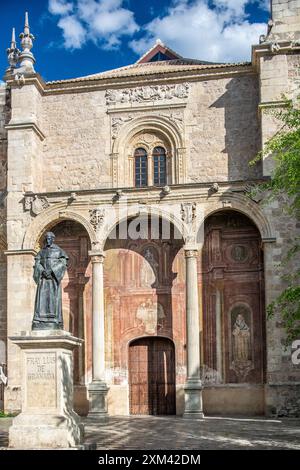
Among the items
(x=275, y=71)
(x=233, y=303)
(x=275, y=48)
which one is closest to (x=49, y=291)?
(x=233, y=303)

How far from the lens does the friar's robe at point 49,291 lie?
13438 mm

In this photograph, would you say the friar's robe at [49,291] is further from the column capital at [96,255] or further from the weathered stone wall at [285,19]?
the weathered stone wall at [285,19]

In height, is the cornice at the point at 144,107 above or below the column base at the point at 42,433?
above

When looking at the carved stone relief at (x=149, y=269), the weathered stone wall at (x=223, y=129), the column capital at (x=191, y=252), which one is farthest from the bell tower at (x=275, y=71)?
the carved stone relief at (x=149, y=269)

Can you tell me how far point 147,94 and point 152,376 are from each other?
9.02 metres

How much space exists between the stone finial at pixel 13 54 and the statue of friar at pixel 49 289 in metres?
13.5

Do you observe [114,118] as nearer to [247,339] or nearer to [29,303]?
[29,303]

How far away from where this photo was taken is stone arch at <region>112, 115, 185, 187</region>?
24.5 m

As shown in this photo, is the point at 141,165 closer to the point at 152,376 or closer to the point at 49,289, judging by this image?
the point at 152,376

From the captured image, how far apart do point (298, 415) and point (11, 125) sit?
12394 millimetres

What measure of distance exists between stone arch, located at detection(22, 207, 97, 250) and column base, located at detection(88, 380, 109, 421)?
4388 millimetres

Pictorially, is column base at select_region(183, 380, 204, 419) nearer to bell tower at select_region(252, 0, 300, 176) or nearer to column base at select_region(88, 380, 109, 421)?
column base at select_region(88, 380, 109, 421)

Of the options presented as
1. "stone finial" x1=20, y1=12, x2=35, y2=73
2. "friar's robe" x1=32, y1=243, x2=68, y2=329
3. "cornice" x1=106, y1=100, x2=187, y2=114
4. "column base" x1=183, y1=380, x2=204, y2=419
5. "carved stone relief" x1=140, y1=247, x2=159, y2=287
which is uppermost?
"stone finial" x1=20, y1=12, x2=35, y2=73

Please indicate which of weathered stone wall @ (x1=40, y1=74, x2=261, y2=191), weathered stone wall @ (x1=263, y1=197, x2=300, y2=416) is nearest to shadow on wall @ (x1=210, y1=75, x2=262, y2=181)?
weathered stone wall @ (x1=40, y1=74, x2=261, y2=191)
